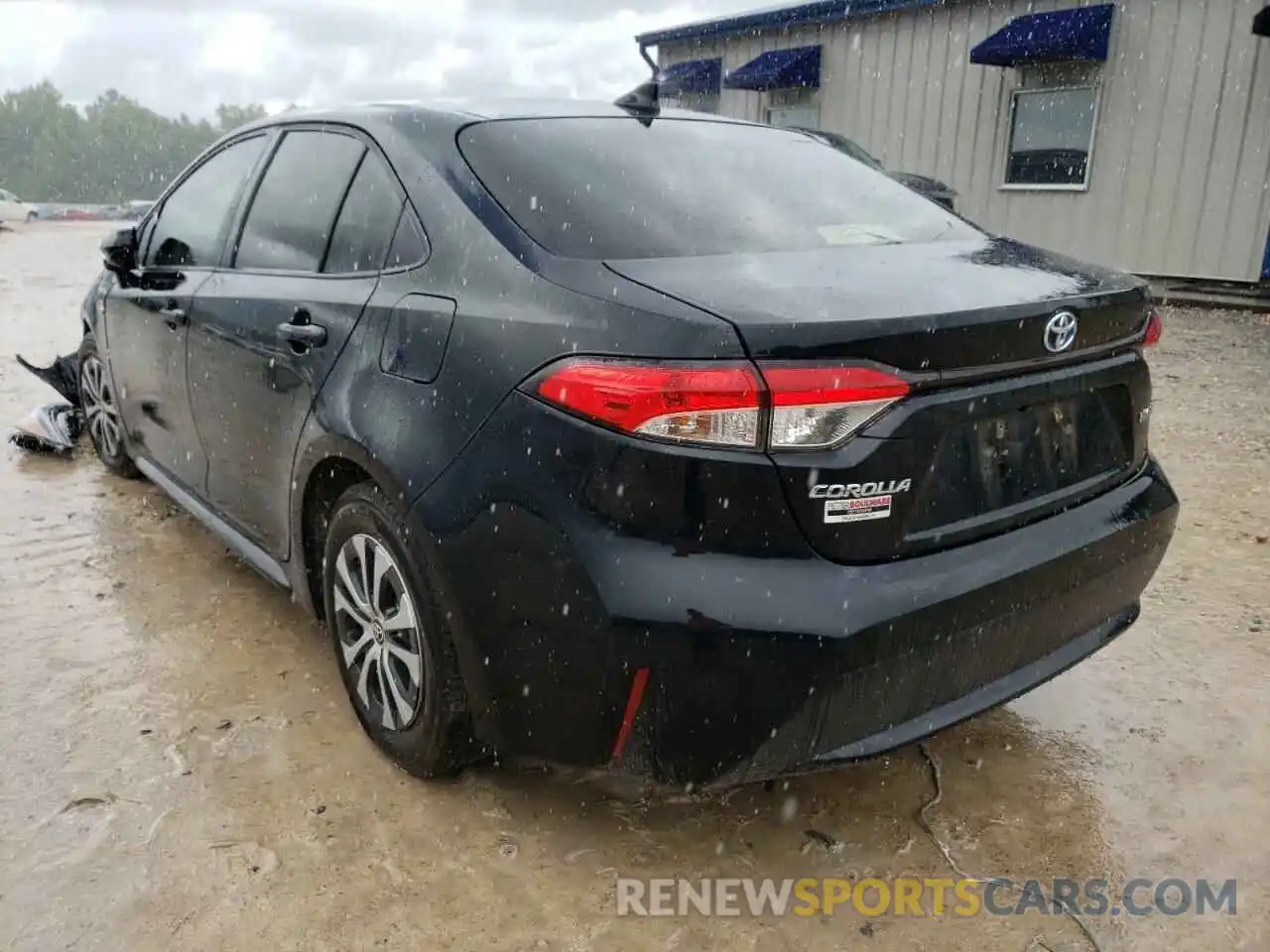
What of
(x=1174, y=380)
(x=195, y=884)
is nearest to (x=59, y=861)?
(x=195, y=884)

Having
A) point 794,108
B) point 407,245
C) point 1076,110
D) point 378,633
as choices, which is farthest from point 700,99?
point 378,633

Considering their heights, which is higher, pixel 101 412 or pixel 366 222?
pixel 366 222

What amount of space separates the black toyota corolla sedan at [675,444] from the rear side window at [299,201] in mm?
21

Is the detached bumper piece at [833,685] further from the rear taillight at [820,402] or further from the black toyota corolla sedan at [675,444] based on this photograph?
the rear taillight at [820,402]

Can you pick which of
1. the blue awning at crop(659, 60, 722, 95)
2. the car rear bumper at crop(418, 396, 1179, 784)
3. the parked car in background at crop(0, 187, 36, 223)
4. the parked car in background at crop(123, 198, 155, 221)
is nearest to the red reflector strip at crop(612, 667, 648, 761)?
the car rear bumper at crop(418, 396, 1179, 784)

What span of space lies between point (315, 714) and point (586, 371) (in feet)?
4.99

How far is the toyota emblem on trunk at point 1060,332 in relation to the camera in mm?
2059

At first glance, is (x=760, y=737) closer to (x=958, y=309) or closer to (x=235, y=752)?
(x=958, y=309)

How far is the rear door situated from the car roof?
0.21ft

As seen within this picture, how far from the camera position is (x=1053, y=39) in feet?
35.2

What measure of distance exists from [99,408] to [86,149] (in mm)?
108080

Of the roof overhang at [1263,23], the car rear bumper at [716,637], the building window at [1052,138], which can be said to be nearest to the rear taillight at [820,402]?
the car rear bumper at [716,637]

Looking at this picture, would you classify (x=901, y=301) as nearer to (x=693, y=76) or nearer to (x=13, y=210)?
(x=693, y=76)

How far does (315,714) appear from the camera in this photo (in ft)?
9.32
